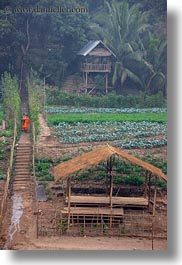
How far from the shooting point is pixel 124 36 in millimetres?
→ 8703

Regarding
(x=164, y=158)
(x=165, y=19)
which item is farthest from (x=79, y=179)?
(x=165, y=19)

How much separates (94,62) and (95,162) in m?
1.76

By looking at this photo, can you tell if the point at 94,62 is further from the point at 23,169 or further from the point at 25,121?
the point at 23,169

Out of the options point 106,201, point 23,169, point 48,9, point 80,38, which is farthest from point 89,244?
point 48,9

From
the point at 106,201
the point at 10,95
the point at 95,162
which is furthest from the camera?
the point at 10,95

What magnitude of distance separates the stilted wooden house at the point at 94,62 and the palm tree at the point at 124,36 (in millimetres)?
105

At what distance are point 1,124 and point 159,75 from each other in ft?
7.86

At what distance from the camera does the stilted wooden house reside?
342 inches

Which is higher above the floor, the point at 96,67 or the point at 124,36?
the point at 124,36

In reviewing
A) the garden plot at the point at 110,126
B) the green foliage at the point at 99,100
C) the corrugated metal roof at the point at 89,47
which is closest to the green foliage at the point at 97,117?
the garden plot at the point at 110,126

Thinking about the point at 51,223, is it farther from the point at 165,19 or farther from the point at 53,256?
the point at 165,19

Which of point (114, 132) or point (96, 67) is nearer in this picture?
point (114, 132)

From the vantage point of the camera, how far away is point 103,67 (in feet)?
28.9

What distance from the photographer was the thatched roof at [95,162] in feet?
25.7
